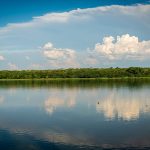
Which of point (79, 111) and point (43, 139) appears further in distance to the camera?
point (79, 111)

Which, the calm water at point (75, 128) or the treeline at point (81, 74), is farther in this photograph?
the treeline at point (81, 74)

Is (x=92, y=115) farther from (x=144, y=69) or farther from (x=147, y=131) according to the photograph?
(x=144, y=69)

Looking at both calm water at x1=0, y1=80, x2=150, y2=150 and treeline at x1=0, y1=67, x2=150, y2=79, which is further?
treeline at x1=0, y1=67, x2=150, y2=79

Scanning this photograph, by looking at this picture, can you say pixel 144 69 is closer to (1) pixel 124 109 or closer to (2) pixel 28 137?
(1) pixel 124 109

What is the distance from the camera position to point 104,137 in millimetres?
23953

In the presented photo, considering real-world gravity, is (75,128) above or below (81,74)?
below

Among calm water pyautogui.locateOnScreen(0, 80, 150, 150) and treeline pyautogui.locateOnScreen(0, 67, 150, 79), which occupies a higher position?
treeline pyautogui.locateOnScreen(0, 67, 150, 79)

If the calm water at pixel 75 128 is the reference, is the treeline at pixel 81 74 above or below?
above

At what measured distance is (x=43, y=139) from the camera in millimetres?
23406

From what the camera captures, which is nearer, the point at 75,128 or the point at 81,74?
the point at 75,128

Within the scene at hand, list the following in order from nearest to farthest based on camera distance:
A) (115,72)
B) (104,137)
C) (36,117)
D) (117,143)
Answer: (117,143)
(104,137)
(36,117)
(115,72)

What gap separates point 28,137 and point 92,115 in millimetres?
11245

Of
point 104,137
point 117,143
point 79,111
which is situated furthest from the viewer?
point 79,111

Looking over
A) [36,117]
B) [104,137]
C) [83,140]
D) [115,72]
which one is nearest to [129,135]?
[104,137]
